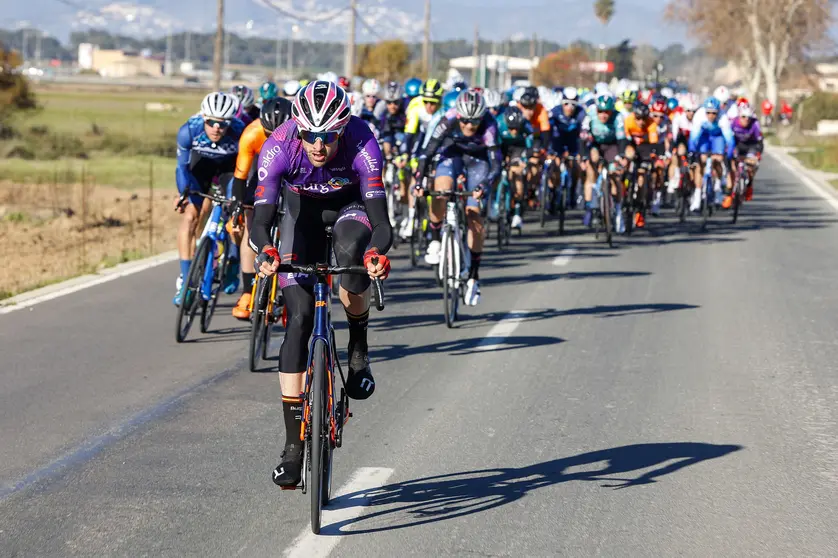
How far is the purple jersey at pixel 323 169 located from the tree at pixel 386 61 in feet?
281

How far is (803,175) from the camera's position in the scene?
4075 centimetres

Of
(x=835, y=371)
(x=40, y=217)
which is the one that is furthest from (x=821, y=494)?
(x=40, y=217)

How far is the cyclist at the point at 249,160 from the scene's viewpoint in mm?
9922

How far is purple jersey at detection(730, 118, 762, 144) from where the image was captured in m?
22.0

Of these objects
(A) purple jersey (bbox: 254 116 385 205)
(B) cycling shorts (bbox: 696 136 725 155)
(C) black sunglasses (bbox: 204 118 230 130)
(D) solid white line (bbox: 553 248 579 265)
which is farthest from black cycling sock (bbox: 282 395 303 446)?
(B) cycling shorts (bbox: 696 136 725 155)

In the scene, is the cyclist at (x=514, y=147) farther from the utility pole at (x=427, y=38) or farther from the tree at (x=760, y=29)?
the tree at (x=760, y=29)

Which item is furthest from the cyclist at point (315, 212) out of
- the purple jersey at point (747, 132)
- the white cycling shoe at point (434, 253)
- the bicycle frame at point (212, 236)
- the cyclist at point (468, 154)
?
the purple jersey at point (747, 132)

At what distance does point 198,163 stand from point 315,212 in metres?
4.72

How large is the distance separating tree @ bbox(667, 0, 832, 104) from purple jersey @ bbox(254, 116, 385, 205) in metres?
90.5

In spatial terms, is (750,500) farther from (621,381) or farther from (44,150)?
(44,150)

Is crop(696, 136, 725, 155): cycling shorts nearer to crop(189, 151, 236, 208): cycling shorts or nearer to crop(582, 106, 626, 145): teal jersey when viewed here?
crop(582, 106, 626, 145): teal jersey

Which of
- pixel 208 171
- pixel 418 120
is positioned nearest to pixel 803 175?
pixel 418 120

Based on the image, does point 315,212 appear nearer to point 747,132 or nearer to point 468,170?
point 468,170

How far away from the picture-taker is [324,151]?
20.5 feet
